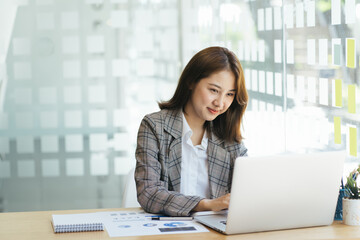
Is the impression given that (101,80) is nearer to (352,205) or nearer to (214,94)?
(214,94)

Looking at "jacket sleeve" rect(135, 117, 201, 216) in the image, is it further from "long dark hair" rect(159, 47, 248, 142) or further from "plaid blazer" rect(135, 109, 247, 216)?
"long dark hair" rect(159, 47, 248, 142)

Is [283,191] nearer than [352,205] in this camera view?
Yes

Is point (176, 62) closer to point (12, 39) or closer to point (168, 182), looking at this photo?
point (12, 39)

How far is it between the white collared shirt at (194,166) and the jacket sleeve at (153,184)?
5.5 inches

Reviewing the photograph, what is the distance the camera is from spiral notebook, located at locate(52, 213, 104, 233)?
1.88 m

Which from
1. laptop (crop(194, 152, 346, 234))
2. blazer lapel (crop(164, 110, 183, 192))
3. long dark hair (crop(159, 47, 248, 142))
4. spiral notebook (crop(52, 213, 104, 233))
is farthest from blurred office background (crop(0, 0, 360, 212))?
spiral notebook (crop(52, 213, 104, 233))

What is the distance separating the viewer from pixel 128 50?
4.05 meters

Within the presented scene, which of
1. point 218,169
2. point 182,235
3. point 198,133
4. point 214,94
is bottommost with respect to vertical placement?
point 182,235

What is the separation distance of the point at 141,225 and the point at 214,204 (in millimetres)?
289

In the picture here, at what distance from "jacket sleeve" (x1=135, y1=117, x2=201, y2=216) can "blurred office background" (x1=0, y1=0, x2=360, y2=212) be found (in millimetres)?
1657

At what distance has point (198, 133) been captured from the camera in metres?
2.46

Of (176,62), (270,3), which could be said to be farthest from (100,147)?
(270,3)

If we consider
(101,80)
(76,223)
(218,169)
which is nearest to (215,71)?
(218,169)

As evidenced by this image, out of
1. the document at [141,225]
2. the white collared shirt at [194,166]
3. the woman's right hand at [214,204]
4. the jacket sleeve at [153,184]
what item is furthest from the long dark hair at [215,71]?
the document at [141,225]
